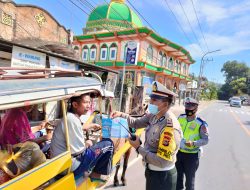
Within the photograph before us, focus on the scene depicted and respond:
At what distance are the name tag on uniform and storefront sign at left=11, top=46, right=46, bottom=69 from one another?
21.7 ft

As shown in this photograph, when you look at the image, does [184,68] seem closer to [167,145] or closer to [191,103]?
[191,103]

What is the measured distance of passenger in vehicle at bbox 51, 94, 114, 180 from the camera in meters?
2.47

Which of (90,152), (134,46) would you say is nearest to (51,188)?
(90,152)

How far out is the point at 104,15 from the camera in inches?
1125

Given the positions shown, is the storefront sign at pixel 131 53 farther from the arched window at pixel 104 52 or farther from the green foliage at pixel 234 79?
the green foliage at pixel 234 79

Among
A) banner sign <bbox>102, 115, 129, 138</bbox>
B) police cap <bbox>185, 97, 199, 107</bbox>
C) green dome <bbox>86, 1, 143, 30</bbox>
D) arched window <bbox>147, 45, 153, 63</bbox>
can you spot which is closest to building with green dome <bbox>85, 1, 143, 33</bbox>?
green dome <bbox>86, 1, 143, 30</bbox>

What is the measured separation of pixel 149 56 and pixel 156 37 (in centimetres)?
211

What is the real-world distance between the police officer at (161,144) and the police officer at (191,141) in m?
1.40

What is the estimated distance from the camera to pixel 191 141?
157 inches

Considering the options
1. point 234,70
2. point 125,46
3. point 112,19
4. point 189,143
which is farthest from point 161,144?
point 234,70

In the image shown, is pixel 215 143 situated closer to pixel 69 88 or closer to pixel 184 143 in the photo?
A: pixel 184 143

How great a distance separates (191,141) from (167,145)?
5.73ft

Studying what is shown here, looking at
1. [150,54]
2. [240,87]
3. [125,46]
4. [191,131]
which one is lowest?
[191,131]

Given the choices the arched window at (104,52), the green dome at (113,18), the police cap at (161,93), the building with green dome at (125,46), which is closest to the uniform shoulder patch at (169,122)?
the police cap at (161,93)
